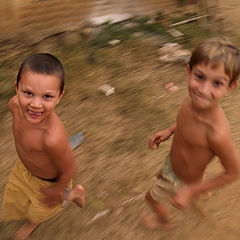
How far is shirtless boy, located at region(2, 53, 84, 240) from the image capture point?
1671 mm

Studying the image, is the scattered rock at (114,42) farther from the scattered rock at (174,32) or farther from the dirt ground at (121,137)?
the scattered rock at (174,32)

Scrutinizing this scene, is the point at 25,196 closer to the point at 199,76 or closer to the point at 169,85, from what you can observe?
the point at 199,76

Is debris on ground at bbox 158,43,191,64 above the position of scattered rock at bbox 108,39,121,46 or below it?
below

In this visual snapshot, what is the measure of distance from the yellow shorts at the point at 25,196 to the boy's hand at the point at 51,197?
0.05 meters

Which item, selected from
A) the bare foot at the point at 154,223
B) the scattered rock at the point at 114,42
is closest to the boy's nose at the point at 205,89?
the bare foot at the point at 154,223

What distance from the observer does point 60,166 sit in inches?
72.0

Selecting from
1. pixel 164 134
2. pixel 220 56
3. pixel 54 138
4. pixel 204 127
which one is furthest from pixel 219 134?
pixel 54 138

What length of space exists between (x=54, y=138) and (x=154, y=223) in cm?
97

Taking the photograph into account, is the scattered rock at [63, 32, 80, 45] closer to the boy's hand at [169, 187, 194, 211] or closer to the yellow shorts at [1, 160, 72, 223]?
the yellow shorts at [1, 160, 72, 223]

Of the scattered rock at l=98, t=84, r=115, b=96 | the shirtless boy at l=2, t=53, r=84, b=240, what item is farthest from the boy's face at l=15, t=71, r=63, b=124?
the scattered rock at l=98, t=84, r=115, b=96

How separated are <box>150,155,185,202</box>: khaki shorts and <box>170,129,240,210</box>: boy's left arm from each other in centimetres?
18

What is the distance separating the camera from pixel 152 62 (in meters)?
3.73

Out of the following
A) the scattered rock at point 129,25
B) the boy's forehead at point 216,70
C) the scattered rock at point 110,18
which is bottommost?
the scattered rock at point 129,25

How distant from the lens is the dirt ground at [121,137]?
2.32 m
